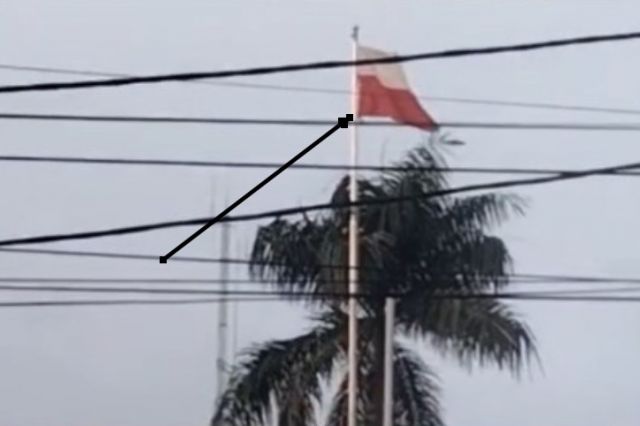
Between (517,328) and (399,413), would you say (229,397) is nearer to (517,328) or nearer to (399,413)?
(399,413)

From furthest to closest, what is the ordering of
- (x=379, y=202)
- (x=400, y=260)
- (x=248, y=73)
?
(x=400, y=260) → (x=379, y=202) → (x=248, y=73)

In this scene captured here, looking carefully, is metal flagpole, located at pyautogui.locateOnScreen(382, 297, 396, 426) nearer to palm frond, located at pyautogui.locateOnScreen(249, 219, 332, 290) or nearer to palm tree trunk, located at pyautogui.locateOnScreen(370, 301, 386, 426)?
palm tree trunk, located at pyautogui.locateOnScreen(370, 301, 386, 426)

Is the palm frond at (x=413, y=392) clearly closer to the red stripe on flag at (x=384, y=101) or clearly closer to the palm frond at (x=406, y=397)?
the palm frond at (x=406, y=397)

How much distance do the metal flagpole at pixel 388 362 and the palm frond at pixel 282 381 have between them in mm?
690

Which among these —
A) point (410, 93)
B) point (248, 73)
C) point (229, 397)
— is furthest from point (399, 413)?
point (248, 73)

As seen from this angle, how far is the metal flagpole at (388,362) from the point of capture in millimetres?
22922

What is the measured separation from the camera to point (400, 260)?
2306cm

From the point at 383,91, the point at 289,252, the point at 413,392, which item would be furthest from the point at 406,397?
the point at 383,91

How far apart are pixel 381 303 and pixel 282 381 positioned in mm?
1555

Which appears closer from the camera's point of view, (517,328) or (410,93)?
(410,93)

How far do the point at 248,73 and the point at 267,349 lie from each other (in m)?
11.5

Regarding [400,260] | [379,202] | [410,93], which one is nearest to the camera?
[410,93]

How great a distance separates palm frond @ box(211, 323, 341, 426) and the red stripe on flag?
4398 mm

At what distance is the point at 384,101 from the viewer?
18906 mm
